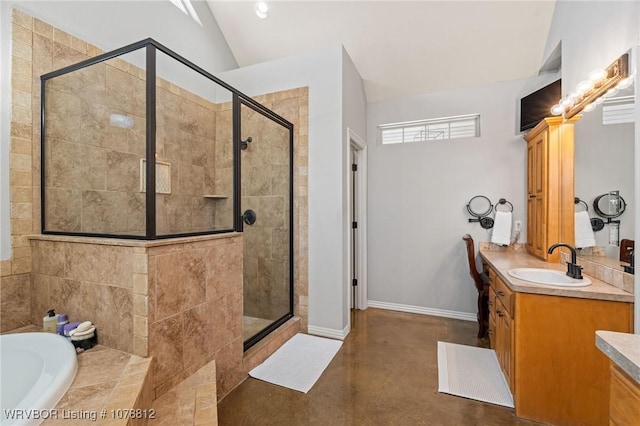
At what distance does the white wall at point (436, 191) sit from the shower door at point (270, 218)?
1258 millimetres

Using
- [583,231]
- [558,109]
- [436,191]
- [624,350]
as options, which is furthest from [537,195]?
[624,350]

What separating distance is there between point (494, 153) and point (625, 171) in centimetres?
163

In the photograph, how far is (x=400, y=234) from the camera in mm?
3504

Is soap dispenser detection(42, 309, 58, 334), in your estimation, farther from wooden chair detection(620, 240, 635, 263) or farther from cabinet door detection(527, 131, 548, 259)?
cabinet door detection(527, 131, 548, 259)

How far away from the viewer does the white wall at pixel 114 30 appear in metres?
1.74

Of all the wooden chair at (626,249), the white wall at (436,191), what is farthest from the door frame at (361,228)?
the wooden chair at (626,249)

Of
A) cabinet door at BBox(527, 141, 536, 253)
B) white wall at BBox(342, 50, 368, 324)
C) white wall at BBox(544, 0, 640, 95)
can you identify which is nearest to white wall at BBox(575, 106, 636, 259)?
white wall at BBox(544, 0, 640, 95)

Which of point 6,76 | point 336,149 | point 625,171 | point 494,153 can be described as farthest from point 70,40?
point 494,153

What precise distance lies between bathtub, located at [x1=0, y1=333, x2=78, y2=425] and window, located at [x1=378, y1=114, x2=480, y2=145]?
3533mm

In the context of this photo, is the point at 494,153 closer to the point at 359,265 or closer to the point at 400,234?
the point at 400,234

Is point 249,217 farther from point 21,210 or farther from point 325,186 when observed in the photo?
point 21,210

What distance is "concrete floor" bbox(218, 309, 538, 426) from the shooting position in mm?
1682

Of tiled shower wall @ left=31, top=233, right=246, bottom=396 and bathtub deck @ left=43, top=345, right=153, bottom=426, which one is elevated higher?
tiled shower wall @ left=31, top=233, right=246, bottom=396

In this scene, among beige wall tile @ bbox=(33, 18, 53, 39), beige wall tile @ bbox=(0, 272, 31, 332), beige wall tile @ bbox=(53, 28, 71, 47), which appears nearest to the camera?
beige wall tile @ bbox=(0, 272, 31, 332)
